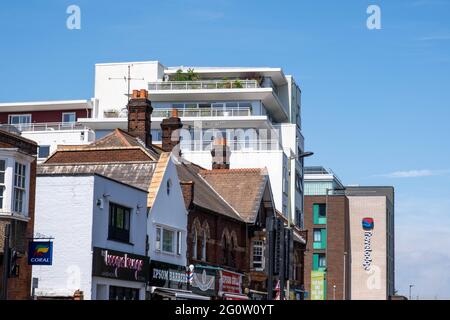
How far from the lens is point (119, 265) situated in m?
37.6

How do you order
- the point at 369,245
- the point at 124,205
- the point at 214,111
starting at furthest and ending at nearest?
1. the point at 369,245
2. the point at 214,111
3. the point at 124,205

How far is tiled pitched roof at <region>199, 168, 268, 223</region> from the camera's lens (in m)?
55.3

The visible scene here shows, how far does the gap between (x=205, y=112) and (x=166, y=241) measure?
56.7 metres

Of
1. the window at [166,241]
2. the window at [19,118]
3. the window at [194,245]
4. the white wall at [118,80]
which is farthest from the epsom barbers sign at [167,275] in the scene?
the window at [19,118]

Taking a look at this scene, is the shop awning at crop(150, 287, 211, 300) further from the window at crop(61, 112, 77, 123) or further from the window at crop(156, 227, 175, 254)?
the window at crop(61, 112, 77, 123)

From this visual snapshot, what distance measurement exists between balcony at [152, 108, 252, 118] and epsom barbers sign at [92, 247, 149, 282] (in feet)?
194

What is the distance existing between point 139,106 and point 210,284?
12175 millimetres

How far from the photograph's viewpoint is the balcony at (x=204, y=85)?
101 meters

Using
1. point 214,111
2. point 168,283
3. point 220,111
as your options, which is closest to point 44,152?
point 214,111

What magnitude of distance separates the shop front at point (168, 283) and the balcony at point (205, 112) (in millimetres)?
55039

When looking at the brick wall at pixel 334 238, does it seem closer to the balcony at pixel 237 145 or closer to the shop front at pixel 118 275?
the balcony at pixel 237 145

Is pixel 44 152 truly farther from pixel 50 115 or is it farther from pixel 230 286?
pixel 230 286

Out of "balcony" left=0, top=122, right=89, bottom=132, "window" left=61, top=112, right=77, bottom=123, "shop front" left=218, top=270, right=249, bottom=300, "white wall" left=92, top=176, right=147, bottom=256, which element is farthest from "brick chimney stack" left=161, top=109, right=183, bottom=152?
"window" left=61, top=112, right=77, bottom=123
